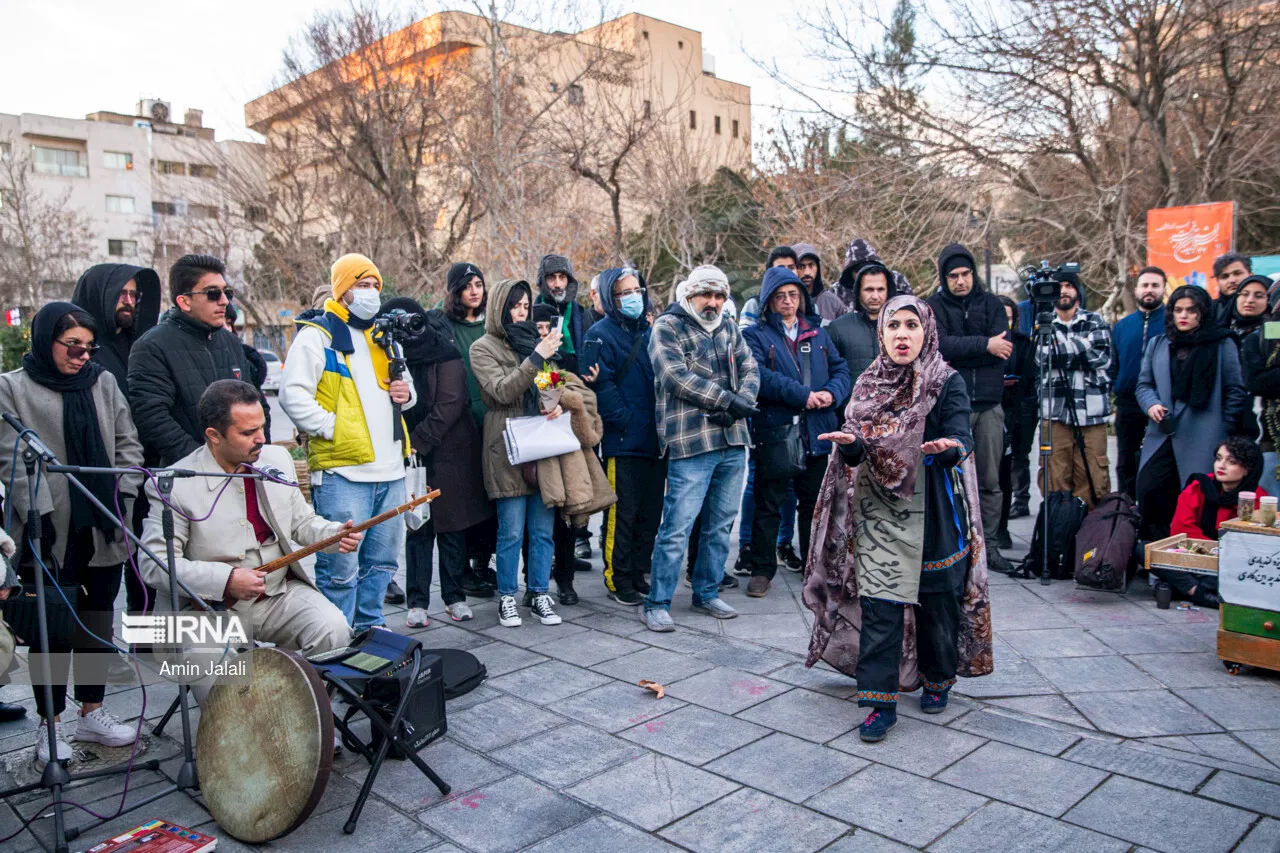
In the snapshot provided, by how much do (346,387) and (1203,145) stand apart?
51.3 ft

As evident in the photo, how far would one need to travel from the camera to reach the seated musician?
12.0ft

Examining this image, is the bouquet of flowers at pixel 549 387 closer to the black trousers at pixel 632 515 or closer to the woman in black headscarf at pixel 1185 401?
the black trousers at pixel 632 515

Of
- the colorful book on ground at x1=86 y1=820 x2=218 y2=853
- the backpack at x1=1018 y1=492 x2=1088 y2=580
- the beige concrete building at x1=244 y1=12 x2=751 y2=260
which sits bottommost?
the colorful book on ground at x1=86 y1=820 x2=218 y2=853

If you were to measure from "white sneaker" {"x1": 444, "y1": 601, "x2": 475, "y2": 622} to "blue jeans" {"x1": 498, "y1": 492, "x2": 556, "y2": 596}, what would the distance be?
0.25m

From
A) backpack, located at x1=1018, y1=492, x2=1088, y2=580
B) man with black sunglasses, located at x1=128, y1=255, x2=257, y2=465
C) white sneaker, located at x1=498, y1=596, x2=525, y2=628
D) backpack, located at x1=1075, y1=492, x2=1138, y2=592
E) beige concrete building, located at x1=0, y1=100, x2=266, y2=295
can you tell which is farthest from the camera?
beige concrete building, located at x1=0, y1=100, x2=266, y2=295

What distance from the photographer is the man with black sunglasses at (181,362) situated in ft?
14.4

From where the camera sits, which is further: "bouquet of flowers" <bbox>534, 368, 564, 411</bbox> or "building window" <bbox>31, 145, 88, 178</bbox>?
"building window" <bbox>31, 145, 88, 178</bbox>

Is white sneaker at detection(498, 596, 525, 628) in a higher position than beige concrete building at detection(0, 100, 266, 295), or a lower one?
lower

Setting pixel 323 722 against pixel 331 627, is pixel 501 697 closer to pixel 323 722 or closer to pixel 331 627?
pixel 331 627

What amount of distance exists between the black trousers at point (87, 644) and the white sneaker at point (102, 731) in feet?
0.24

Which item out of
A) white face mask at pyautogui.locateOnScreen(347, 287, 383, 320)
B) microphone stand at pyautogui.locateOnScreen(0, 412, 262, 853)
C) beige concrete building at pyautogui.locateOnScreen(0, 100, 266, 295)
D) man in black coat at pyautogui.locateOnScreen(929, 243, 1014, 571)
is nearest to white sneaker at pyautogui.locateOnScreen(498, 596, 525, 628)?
white face mask at pyautogui.locateOnScreen(347, 287, 383, 320)

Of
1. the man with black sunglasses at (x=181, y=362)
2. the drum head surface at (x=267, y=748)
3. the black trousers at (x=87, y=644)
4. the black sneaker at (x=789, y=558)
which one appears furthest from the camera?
the black sneaker at (x=789, y=558)

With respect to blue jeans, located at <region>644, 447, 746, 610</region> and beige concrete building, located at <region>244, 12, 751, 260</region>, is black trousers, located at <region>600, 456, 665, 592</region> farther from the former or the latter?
beige concrete building, located at <region>244, 12, 751, 260</region>

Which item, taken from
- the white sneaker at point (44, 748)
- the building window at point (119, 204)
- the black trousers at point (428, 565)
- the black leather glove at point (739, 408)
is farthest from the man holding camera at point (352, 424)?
the building window at point (119, 204)
